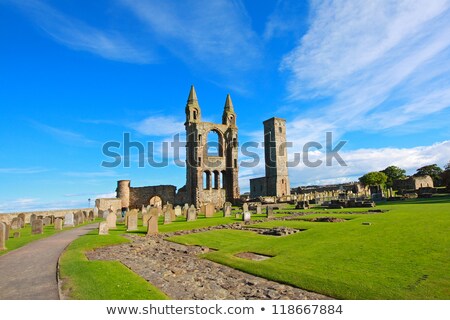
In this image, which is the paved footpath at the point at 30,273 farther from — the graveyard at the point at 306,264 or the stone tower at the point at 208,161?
the stone tower at the point at 208,161

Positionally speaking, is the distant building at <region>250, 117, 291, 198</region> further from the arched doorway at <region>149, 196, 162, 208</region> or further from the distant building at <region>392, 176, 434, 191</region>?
the arched doorway at <region>149, 196, 162, 208</region>

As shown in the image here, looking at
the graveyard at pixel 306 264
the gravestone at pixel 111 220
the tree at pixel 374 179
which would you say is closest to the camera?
the graveyard at pixel 306 264

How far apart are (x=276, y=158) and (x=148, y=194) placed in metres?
21.4

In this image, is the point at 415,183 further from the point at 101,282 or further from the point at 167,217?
the point at 101,282

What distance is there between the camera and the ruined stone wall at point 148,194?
130 ft

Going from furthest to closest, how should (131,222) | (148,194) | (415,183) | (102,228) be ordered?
1. (415,183)
2. (148,194)
3. (131,222)
4. (102,228)

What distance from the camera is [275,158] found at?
47875mm

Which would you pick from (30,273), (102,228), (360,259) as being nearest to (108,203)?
(102,228)

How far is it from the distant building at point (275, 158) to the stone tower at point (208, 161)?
30.0ft

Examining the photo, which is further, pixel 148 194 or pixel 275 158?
pixel 275 158

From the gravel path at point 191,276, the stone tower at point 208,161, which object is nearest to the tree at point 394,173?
Result: the stone tower at point 208,161

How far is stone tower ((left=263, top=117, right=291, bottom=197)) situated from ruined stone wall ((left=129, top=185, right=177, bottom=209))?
17.1 meters

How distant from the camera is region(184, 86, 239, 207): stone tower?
3853cm

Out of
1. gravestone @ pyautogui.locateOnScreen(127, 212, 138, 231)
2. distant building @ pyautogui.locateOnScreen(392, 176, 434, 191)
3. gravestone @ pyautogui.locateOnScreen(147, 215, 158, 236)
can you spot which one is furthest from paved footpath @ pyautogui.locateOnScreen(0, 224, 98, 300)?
distant building @ pyautogui.locateOnScreen(392, 176, 434, 191)
